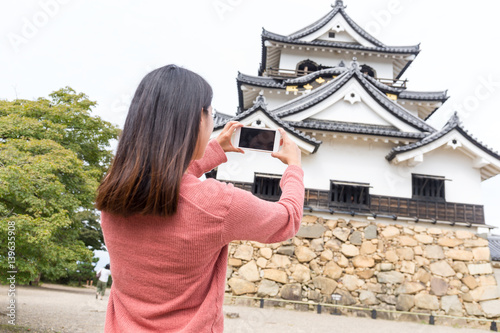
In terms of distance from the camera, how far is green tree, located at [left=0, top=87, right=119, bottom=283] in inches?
187

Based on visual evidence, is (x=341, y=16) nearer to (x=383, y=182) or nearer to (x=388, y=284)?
(x=383, y=182)

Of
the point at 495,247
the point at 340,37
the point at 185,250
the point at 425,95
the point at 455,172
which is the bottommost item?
the point at 185,250

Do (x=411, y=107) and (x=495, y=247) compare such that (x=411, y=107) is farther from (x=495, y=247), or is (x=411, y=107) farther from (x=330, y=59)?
(x=495, y=247)

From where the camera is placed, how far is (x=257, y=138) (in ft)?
4.47

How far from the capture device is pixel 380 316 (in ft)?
28.9

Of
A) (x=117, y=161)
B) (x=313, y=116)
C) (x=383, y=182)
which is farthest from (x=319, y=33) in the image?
(x=117, y=161)

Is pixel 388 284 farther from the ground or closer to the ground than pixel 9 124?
closer to the ground

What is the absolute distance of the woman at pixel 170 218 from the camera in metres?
0.87

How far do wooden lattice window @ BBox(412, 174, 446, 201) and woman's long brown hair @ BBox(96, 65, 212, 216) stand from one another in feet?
33.2

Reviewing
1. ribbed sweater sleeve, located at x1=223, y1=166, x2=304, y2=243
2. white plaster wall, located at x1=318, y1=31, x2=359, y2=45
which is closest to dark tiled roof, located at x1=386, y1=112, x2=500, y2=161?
white plaster wall, located at x1=318, y1=31, x2=359, y2=45

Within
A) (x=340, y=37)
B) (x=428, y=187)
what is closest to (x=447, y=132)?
(x=428, y=187)

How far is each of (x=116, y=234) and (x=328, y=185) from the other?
9.37 metres

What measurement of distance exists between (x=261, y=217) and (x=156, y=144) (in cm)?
34

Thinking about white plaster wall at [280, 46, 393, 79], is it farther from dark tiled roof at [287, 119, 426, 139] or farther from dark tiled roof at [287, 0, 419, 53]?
dark tiled roof at [287, 119, 426, 139]
